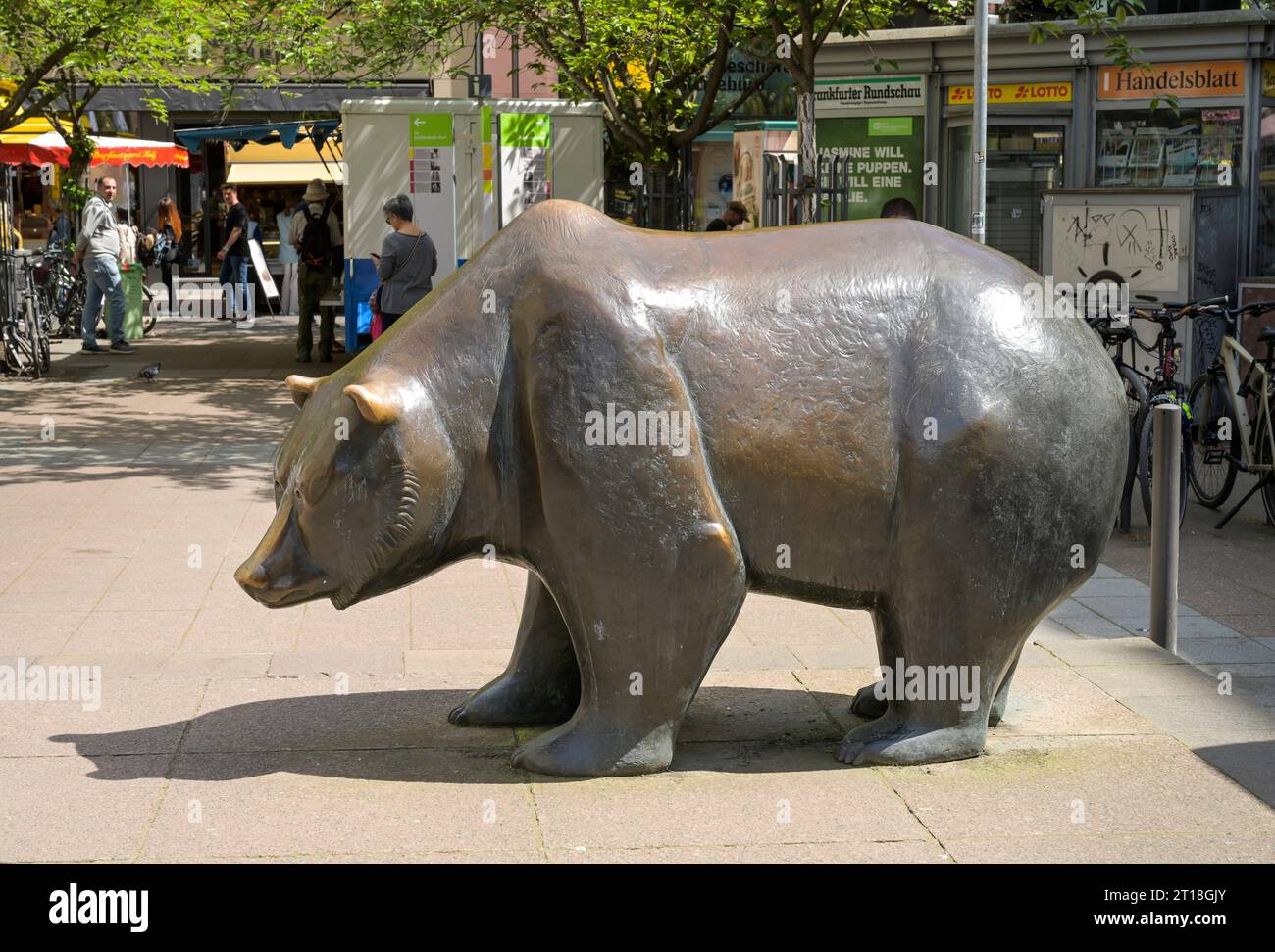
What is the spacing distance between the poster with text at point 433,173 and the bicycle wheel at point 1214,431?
9267mm

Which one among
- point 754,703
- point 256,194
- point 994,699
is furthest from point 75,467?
point 256,194

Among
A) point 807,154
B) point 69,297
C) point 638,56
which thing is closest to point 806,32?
point 807,154

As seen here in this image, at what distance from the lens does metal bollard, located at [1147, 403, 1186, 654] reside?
6668 millimetres

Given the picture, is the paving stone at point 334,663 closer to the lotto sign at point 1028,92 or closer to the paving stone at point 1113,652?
the paving stone at point 1113,652

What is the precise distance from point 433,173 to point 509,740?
12.7 meters

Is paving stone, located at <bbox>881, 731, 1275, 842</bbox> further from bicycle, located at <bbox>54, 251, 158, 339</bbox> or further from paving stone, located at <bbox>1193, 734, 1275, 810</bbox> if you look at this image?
bicycle, located at <bbox>54, 251, 158, 339</bbox>

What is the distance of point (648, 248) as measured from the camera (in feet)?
16.5

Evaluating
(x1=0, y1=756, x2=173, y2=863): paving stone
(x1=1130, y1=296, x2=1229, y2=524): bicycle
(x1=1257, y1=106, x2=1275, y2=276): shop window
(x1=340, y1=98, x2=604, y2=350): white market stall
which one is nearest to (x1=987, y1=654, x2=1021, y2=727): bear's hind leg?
(x1=0, y1=756, x2=173, y2=863): paving stone

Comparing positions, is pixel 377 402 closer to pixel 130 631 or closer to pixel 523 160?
pixel 130 631

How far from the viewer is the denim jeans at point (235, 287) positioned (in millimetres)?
24422

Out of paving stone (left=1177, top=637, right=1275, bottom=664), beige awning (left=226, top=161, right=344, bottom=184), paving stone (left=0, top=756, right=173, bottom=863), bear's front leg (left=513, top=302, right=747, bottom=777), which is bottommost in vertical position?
paving stone (left=1177, top=637, right=1275, bottom=664)

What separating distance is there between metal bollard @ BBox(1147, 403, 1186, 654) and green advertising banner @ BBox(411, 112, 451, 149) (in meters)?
11.8

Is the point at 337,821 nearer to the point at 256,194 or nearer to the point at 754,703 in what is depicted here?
the point at 754,703

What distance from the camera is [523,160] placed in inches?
690
